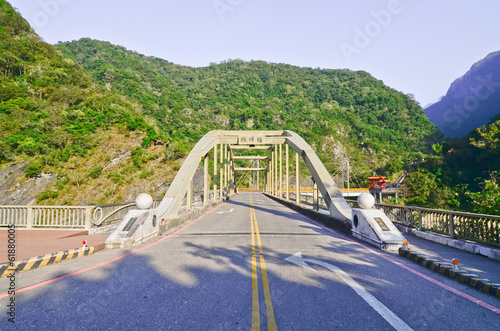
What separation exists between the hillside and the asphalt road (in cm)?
3361

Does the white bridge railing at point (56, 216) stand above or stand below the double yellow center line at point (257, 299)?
above

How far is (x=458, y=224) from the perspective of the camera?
7.29 m

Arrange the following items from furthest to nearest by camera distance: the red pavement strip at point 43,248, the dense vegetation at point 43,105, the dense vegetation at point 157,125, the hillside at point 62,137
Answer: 1. the dense vegetation at point 43,105
2. the dense vegetation at point 157,125
3. the hillside at point 62,137
4. the red pavement strip at point 43,248

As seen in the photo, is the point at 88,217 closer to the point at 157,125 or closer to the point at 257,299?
the point at 257,299

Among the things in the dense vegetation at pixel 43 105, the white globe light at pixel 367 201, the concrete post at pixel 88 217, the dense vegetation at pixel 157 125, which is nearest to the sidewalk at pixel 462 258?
the white globe light at pixel 367 201

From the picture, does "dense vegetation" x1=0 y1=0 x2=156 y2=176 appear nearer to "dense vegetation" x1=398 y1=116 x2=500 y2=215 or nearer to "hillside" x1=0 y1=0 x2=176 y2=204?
"hillside" x1=0 y1=0 x2=176 y2=204

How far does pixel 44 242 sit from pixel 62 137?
4108cm

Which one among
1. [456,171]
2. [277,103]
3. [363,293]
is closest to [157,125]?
[363,293]

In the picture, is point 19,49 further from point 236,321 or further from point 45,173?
point 236,321

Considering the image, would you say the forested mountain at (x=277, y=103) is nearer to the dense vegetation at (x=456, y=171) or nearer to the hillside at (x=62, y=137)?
the dense vegetation at (x=456, y=171)

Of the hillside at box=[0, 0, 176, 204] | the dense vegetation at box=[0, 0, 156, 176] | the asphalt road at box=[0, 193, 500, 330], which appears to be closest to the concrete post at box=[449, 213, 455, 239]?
the asphalt road at box=[0, 193, 500, 330]

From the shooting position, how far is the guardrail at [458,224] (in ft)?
20.6

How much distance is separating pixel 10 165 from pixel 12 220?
112 feet

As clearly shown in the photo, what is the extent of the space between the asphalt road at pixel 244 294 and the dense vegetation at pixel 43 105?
39.7 metres
